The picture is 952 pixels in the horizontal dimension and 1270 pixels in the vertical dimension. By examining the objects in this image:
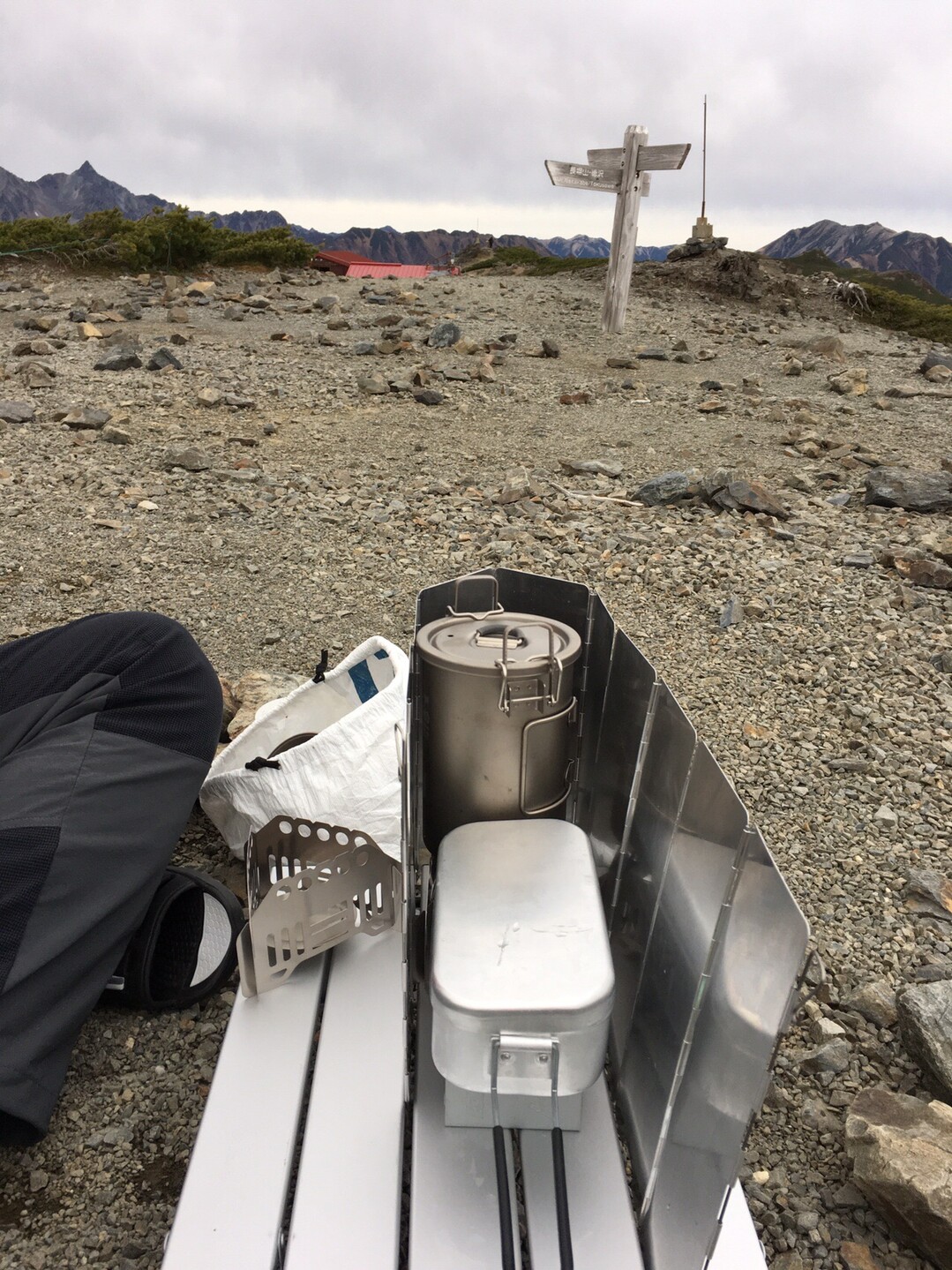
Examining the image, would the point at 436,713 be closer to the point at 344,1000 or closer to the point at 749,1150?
the point at 344,1000

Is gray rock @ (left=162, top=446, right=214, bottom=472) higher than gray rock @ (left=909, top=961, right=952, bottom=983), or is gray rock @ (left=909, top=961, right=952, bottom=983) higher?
gray rock @ (left=162, top=446, right=214, bottom=472)

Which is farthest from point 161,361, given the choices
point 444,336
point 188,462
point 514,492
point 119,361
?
point 514,492

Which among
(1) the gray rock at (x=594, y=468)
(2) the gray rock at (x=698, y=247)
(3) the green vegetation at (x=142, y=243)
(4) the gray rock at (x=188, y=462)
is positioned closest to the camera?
(4) the gray rock at (x=188, y=462)

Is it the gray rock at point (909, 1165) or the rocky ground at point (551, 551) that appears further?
the rocky ground at point (551, 551)

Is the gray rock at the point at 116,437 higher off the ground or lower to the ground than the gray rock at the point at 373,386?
lower

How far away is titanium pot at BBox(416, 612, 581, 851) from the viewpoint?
4.52ft

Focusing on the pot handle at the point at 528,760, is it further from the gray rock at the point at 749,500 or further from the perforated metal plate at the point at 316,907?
the gray rock at the point at 749,500

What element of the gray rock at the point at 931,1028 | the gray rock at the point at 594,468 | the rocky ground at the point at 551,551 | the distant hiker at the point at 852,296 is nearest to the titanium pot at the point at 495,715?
the rocky ground at the point at 551,551

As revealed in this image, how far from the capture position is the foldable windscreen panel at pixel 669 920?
0.93 meters

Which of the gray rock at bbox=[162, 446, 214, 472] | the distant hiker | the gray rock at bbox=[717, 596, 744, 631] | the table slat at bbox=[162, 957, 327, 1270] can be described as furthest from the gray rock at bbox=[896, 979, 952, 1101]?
the distant hiker

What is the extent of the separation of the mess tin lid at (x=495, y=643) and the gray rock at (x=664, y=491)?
2896 mm

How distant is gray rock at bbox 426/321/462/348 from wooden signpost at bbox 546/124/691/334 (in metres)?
1.88

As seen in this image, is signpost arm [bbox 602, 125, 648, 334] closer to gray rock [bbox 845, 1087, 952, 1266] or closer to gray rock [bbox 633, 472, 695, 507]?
gray rock [bbox 633, 472, 695, 507]

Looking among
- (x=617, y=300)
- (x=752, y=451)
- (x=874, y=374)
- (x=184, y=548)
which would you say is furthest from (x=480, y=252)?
(x=184, y=548)
